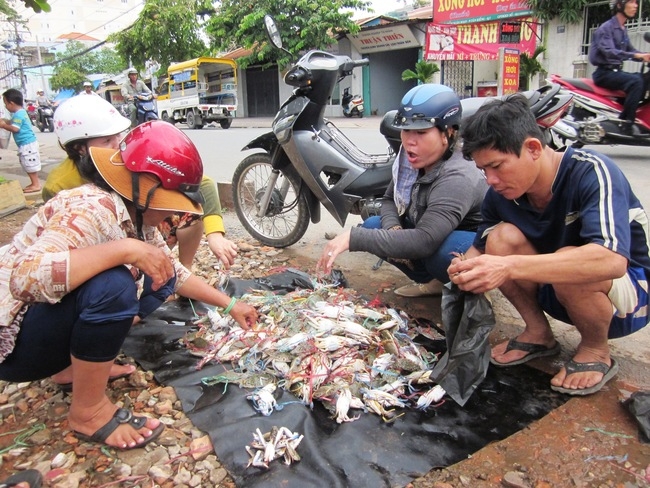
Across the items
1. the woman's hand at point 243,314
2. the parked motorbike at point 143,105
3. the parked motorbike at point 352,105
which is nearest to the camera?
the woman's hand at point 243,314

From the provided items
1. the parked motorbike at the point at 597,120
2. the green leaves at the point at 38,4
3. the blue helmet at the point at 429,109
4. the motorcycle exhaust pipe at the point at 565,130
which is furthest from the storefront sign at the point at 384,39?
the blue helmet at the point at 429,109

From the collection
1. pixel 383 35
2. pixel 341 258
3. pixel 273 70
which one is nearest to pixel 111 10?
pixel 273 70

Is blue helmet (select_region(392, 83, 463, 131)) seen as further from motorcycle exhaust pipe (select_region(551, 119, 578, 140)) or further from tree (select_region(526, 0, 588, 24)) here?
tree (select_region(526, 0, 588, 24))

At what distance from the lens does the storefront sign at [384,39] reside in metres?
20.3

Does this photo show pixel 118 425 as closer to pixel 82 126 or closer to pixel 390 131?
pixel 82 126

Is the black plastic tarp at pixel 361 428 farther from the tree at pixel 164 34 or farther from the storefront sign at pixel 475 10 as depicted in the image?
the tree at pixel 164 34

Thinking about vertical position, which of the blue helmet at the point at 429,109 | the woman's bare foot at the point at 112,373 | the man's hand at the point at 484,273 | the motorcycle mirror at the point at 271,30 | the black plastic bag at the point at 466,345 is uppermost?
the motorcycle mirror at the point at 271,30

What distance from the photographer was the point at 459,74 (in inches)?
761

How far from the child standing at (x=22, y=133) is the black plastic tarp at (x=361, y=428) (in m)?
6.21

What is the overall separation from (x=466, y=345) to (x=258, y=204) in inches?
104

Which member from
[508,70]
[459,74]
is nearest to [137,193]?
[508,70]

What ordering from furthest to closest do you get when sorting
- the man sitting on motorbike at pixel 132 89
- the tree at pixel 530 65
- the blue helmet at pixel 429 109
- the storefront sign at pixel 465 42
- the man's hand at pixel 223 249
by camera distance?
the storefront sign at pixel 465 42 < the tree at pixel 530 65 < the man sitting on motorbike at pixel 132 89 < the man's hand at pixel 223 249 < the blue helmet at pixel 429 109

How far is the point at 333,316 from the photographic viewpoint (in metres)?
2.65

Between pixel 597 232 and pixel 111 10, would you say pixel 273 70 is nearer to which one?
pixel 597 232
